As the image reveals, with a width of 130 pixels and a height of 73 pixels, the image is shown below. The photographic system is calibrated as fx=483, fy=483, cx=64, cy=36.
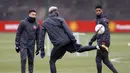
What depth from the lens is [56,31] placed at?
11727 mm

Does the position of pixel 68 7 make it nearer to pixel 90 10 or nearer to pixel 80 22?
pixel 90 10

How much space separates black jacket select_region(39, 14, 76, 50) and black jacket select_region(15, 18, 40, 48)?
1.31 m

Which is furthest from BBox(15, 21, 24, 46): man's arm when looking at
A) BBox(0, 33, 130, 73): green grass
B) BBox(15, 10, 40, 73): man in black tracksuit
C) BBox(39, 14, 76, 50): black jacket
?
BBox(0, 33, 130, 73): green grass

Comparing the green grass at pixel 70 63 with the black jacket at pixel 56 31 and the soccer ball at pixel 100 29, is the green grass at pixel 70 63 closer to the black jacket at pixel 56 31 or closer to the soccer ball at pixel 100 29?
the soccer ball at pixel 100 29

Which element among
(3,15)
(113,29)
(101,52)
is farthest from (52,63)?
(3,15)

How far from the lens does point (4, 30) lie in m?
33.6

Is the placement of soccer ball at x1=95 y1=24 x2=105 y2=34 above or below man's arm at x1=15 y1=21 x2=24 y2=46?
above

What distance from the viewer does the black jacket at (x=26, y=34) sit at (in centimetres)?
1306

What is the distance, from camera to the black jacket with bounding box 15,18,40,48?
13062 millimetres

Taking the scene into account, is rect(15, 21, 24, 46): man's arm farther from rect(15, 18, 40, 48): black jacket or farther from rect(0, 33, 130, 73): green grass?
rect(0, 33, 130, 73): green grass

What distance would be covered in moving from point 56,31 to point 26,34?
1.63 m

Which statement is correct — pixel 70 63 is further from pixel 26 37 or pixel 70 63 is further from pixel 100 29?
pixel 100 29

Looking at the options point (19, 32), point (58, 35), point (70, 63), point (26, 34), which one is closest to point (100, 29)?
point (58, 35)

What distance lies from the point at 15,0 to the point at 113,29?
972cm
